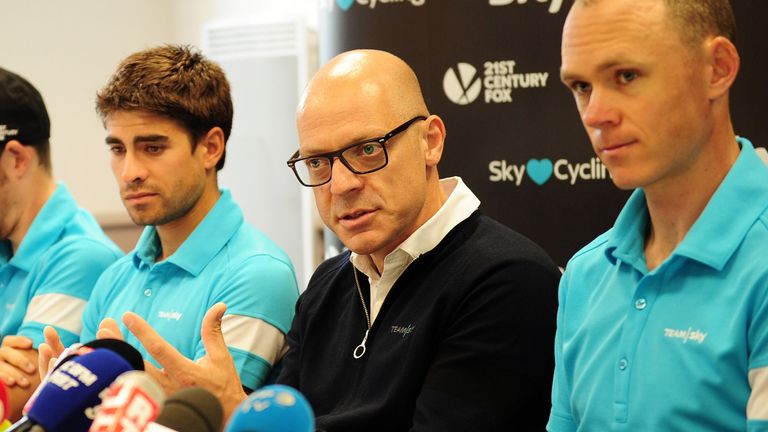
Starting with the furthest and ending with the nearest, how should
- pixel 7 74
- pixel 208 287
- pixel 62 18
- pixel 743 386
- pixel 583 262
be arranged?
pixel 62 18 < pixel 7 74 < pixel 208 287 < pixel 583 262 < pixel 743 386

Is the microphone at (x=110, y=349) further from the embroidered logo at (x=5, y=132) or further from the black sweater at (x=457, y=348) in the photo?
the embroidered logo at (x=5, y=132)

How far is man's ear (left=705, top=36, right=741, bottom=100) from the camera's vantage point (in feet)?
5.08

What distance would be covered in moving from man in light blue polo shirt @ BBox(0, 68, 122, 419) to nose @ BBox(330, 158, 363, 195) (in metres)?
1.23

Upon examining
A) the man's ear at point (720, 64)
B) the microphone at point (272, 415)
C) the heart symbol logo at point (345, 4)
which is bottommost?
the microphone at point (272, 415)

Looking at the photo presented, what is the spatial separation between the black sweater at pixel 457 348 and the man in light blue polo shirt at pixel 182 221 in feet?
1.30

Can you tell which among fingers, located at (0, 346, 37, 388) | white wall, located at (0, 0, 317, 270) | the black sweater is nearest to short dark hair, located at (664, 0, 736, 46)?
the black sweater

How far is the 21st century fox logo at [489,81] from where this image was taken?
268 cm

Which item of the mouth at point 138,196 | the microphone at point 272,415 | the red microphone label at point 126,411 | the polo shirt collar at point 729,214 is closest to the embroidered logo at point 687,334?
the polo shirt collar at point 729,214

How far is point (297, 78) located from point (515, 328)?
3.08 metres

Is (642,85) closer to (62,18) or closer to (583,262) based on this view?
(583,262)

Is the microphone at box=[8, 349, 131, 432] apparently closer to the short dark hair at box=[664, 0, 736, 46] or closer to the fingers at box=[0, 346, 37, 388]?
the short dark hair at box=[664, 0, 736, 46]

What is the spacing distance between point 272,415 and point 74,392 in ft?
1.40

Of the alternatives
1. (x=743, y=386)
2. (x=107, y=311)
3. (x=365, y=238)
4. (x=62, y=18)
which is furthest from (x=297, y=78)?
(x=743, y=386)

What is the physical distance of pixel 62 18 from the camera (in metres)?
5.43
